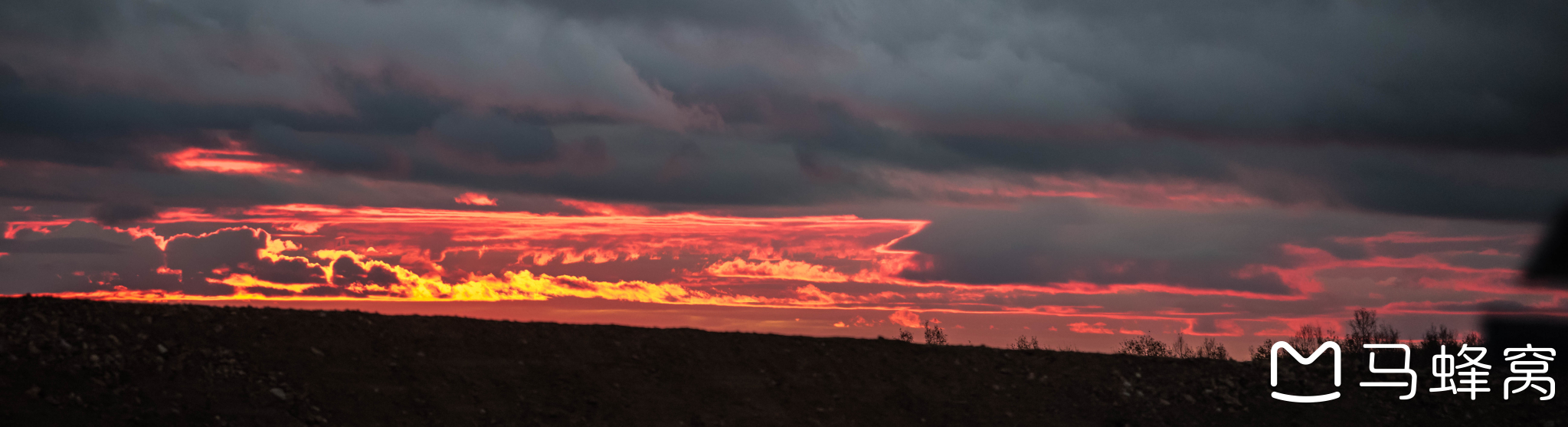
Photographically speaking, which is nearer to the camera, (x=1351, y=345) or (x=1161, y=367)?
(x=1161, y=367)

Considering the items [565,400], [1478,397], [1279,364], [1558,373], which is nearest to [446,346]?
[565,400]

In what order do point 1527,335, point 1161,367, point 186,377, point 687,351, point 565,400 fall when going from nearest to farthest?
point 186,377 < point 565,400 < point 687,351 < point 1161,367 < point 1527,335

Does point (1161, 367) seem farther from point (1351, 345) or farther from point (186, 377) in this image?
point (186, 377)

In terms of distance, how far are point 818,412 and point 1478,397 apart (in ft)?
60.2

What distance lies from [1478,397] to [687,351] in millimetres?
20927

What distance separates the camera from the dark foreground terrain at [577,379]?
55.6 feet

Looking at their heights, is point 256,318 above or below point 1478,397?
above

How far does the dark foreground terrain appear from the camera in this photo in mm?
16953

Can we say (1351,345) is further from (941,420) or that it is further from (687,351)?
(687,351)

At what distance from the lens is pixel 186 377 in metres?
17.5


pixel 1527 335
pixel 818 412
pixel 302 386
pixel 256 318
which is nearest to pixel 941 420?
pixel 818 412

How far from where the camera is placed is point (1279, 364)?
26984mm

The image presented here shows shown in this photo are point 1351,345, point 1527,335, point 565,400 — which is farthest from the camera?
point 1527,335

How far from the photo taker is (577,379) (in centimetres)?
2091
